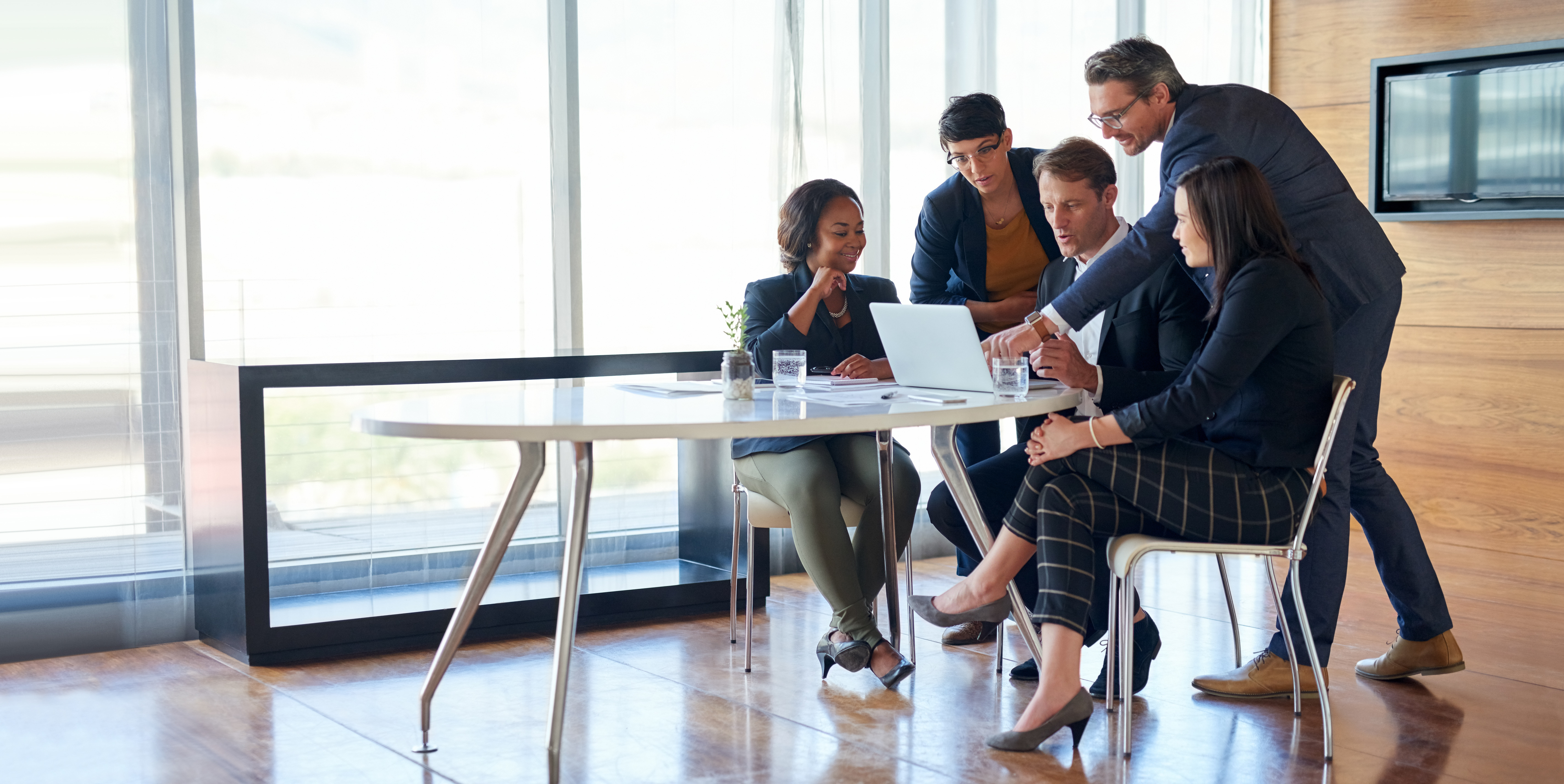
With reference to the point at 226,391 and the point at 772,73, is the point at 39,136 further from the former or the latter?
the point at 772,73

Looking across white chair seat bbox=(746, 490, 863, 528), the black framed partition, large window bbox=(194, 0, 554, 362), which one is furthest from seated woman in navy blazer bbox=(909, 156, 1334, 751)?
large window bbox=(194, 0, 554, 362)

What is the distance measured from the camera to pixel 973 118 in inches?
137

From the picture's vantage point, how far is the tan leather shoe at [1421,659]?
3146 millimetres

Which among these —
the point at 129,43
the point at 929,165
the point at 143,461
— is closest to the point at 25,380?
the point at 143,461

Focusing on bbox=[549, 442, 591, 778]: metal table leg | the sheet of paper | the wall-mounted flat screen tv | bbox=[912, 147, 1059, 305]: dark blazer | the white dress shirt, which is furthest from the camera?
the wall-mounted flat screen tv

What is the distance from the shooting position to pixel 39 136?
11.2 ft

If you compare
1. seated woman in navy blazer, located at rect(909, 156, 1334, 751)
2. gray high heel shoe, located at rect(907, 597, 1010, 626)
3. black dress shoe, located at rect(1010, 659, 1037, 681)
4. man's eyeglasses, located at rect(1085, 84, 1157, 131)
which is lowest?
black dress shoe, located at rect(1010, 659, 1037, 681)

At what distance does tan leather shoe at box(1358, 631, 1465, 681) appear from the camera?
3.15 m

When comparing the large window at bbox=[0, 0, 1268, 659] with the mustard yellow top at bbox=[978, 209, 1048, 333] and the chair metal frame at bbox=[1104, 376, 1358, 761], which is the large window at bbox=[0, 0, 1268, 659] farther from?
the chair metal frame at bbox=[1104, 376, 1358, 761]

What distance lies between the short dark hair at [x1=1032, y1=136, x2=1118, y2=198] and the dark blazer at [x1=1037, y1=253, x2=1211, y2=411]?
0.24 m

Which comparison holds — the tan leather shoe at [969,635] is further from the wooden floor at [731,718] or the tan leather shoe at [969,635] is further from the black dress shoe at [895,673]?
the black dress shoe at [895,673]

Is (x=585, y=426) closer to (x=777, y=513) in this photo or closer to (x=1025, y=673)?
(x=777, y=513)

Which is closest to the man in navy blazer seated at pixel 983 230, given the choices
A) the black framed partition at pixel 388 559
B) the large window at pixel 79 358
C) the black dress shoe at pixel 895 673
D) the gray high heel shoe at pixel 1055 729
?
the black framed partition at pixel 388 559

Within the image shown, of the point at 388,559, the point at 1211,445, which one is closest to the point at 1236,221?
the point at 1211,445
